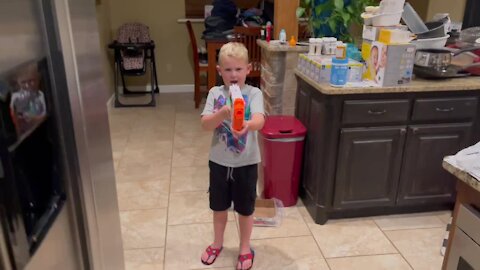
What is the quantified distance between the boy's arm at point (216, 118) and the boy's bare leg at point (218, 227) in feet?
1.70

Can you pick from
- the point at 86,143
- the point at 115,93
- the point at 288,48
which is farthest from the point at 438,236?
the point at 115,93

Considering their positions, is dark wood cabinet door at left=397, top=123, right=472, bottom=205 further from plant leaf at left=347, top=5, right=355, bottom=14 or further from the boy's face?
the boy's face

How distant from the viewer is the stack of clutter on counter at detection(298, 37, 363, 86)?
233cm

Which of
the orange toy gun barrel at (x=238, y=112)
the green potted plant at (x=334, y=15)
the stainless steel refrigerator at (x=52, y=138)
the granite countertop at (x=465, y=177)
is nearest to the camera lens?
the stainless steel refrigerator at (x=52, y=138)

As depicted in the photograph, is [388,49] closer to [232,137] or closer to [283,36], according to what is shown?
[283,36]

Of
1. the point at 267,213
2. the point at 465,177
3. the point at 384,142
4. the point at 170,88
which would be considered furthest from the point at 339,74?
the point at 170,88

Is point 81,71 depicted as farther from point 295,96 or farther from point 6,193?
point 295,96

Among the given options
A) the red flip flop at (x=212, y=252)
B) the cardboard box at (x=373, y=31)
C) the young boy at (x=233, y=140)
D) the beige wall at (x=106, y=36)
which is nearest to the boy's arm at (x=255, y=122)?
the young boy at (x=233, y=140)

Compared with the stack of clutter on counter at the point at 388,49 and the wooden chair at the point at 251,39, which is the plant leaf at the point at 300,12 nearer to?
the stack of clutter on counter at the point at 388,49

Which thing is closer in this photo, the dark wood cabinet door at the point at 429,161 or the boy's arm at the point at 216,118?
the boy's arm at the point at 216,118

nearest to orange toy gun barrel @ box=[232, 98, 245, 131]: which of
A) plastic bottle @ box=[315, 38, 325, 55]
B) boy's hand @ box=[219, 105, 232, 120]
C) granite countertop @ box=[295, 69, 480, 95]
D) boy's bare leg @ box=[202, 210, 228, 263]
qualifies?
boy's hand @ box=[219, 105, 232, 120]

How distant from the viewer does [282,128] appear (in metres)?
2.61

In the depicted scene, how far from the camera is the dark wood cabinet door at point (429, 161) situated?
245cm

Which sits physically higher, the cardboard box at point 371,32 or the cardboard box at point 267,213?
the cardboard box at point 371,32
